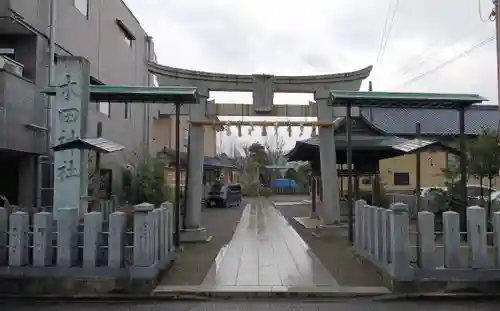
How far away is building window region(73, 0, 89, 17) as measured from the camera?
14.9m

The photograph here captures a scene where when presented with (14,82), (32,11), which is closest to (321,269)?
(14,82)

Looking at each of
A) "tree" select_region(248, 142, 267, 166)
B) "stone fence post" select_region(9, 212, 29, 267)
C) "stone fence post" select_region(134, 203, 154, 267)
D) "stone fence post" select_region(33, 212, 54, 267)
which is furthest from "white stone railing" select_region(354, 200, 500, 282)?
"tree" select_region(248, 142, 267, 166)

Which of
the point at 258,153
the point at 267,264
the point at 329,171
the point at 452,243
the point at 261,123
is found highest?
the point at 258,153

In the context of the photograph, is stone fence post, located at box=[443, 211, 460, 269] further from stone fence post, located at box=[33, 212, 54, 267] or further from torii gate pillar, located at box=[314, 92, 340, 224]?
torii gate pillar, located at box=[314, 92, 340, 224]

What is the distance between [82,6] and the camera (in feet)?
51.0

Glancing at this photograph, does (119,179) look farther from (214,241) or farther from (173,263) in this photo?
Answer: (173,263)

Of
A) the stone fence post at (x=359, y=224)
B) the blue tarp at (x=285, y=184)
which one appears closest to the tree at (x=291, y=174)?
the blue tarp at (x=285, y=184)

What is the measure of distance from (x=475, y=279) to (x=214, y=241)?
7.12 meters

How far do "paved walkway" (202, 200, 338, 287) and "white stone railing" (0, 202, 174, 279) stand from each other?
4.12 ft

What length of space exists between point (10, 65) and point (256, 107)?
6.29 m

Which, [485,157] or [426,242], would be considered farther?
[485,157]

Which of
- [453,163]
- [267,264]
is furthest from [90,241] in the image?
[453,163]

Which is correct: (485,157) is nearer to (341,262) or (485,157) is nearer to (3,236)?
(341,262)

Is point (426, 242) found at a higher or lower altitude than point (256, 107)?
lower
